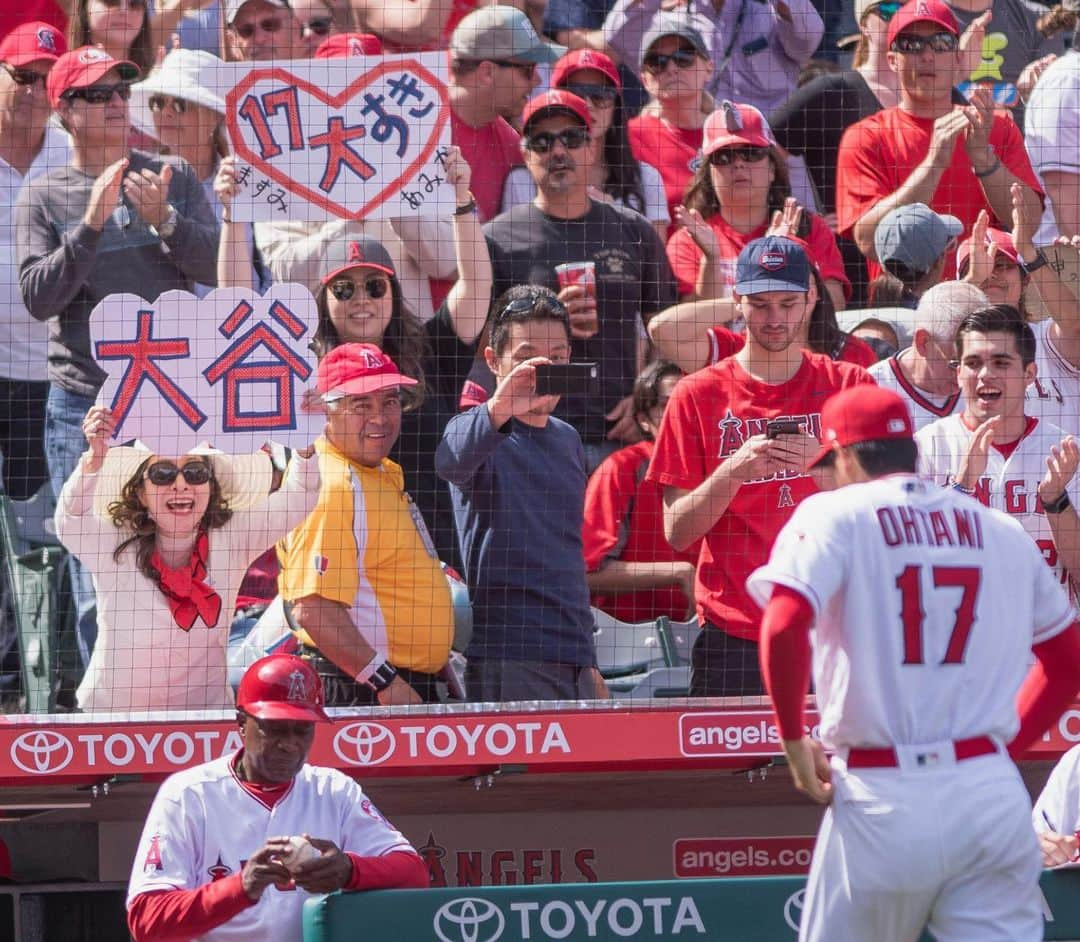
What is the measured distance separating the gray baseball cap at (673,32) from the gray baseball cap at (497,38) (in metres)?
0.43

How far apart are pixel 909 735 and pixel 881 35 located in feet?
15.0

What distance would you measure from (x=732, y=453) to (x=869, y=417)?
91.1 inches

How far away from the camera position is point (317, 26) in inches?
280

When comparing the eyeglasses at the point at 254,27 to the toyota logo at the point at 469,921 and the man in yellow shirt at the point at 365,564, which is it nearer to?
the man in yellow shirt at the point at 365,564

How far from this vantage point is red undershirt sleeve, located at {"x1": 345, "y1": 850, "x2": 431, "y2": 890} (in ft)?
12.2

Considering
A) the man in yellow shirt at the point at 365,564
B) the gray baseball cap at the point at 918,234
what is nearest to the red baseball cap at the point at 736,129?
the gray baseball cap at the point at 918,234

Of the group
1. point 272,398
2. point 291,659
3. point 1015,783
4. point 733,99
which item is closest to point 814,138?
point 733,99

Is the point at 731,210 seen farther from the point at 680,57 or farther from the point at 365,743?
the point at 365,743

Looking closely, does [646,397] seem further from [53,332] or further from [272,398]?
[53,332]

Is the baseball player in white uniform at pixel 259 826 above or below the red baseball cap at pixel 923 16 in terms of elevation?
below

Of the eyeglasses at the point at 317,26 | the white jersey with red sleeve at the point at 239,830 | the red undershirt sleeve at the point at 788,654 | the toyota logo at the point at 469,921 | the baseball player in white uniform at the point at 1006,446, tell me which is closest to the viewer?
the red undershirt sleeve at the point at 788,654

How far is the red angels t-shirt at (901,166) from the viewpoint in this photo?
6648 mm

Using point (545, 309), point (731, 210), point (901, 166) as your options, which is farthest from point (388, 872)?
point (901, 166)

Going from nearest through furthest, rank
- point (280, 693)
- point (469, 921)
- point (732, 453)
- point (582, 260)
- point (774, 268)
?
point (469, 921) < point (280, 693) < point (732, 453) < point (774, 268) < point (582, 260)
